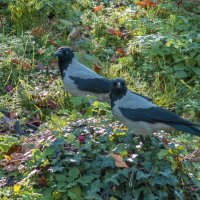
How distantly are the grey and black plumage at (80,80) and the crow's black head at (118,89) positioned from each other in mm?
985

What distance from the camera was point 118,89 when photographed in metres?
5.92

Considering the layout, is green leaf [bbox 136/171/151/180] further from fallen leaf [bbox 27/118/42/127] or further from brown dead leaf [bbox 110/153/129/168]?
fallen leaf [bbox 27/118/42/127]

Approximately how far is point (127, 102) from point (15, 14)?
325cm

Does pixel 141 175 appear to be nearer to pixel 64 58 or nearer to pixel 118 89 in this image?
pixel 118 89

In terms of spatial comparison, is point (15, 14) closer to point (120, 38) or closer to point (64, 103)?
point (120, 38)

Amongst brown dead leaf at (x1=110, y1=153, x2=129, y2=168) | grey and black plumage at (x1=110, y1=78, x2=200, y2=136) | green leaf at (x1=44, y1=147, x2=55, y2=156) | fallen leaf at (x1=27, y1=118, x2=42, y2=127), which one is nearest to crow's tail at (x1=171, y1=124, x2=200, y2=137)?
grey and black plumage at (x1=110, y1=78, x2=200, y2=136)

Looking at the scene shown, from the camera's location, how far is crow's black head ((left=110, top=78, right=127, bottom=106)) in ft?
19.3

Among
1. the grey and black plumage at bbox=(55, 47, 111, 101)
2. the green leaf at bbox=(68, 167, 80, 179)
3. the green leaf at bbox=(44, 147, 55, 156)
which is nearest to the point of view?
the green leaf at bbox=(68, 167, 80, 179)

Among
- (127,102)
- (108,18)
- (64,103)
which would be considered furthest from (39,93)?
(108,18)

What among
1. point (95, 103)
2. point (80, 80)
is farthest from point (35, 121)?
point (95, 103)

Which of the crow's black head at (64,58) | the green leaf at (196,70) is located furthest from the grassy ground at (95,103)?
the crow's black head at (64,58)

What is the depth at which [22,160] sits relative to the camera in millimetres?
5359

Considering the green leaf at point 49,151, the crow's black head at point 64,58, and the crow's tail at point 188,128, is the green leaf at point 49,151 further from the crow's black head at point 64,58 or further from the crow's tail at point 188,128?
the crow's black head at point 64,58

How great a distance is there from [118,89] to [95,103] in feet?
0.81
